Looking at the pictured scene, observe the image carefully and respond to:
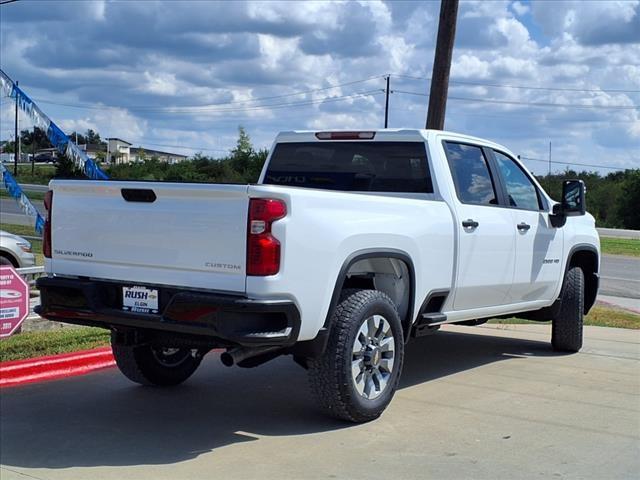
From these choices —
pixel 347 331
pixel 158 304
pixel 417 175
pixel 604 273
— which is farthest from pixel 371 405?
pixel 604 273

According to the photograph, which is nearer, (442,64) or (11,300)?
(11,300)

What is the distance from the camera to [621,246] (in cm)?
2919

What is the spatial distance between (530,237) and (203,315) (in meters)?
3.67

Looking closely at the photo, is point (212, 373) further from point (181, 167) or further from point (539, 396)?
point (181, 167)

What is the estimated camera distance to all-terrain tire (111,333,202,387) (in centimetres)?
652

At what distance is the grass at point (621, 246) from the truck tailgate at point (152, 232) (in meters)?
23.1

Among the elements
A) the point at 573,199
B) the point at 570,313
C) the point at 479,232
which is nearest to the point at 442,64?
the point at 573,199

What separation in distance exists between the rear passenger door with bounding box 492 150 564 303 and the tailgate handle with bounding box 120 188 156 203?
3.39 m

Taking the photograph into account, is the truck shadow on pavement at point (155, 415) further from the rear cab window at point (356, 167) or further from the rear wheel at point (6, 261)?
the rear wheel at point (6, 261)

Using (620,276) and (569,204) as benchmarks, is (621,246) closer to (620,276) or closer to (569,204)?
(620,276)

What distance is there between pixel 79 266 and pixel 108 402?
50.4 inches

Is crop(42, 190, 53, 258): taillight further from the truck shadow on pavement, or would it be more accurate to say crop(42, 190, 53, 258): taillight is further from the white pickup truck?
the truck shadow on pavement

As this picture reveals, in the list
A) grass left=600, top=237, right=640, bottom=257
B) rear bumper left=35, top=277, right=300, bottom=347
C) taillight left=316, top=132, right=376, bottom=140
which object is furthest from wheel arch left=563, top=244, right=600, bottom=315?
grass left=600, top=237, right=640, bottom=257

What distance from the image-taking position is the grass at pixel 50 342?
24.2ft
